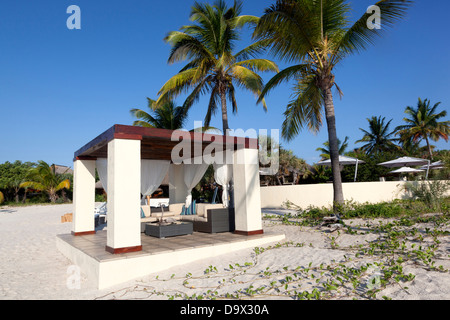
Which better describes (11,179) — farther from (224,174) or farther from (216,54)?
(224,174)

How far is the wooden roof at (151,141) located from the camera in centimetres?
516

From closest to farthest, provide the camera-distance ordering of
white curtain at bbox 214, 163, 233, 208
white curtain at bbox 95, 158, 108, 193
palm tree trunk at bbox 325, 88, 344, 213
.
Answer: white curtain at bbox 95, 158, 108, 193, palm tree trunk at bbox 325, 88, 344, 213, white curtain at bbox 214, 163, 233, 208

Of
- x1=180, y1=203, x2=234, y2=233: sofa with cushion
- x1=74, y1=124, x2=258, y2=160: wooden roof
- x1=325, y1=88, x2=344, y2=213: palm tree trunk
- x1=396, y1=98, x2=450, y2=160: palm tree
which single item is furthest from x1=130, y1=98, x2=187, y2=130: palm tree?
x1=396, y1=98, x2=450, y2=160: palm tree

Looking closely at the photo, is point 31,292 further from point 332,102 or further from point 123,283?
point 332,102

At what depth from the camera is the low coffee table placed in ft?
21.4

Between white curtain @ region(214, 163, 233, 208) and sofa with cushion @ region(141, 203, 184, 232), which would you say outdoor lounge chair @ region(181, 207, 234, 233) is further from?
white curtain @ region(214, 163, 233, 208)

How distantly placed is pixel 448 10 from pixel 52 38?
34.1 ft

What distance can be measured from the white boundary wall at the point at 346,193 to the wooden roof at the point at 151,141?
7054 millimetres

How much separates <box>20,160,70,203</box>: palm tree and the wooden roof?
66.2ft

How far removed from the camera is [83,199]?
7648 millimetres

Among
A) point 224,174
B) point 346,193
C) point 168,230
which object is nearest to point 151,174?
point 224,174

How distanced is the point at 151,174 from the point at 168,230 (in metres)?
3.32

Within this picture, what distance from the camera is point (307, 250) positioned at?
5.33 m
